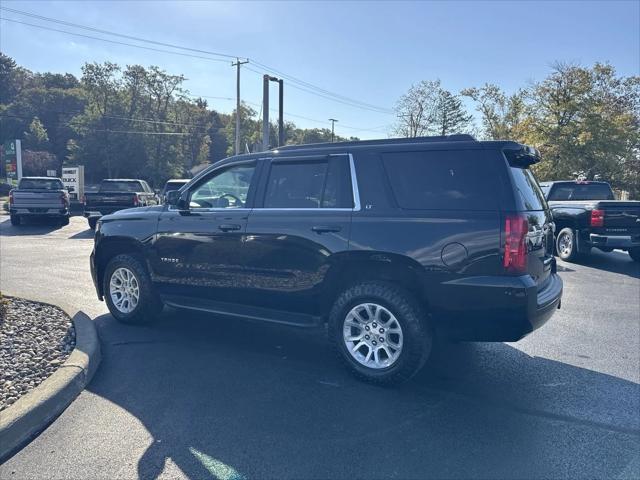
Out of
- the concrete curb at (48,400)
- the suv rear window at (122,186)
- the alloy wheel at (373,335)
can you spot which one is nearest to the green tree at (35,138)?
the suv rear window at (122,186)

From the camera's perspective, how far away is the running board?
4.61 metres

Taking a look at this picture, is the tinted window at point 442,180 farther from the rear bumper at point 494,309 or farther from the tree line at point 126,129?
the tree line at point 126,129

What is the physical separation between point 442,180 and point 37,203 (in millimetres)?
17121

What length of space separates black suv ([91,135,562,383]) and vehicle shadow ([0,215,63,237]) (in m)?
12.5

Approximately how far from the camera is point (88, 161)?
1829 inches

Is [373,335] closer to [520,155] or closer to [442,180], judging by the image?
[442,180]

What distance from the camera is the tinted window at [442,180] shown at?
12.4ft

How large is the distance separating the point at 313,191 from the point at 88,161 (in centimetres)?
4786

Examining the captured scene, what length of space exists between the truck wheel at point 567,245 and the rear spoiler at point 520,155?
7849 millimetres

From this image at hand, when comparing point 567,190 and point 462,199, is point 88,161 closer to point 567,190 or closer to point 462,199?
point 567,190

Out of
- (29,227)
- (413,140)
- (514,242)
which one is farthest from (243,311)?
(29,227)

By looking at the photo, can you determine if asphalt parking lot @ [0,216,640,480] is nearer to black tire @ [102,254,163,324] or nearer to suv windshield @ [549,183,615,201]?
black tire @ [102,254,163,324]

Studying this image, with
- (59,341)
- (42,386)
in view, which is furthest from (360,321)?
(59,341)

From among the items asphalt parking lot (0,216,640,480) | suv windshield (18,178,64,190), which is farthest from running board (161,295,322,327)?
suv windshield (18,178,64,190)
